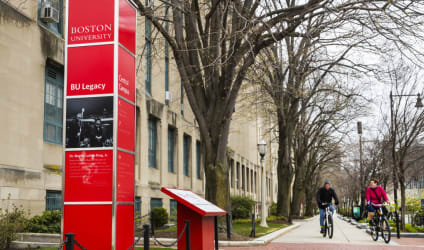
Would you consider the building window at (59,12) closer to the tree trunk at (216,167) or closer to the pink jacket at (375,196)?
the tree trunk at (216,167)

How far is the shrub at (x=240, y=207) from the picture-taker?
109 feet

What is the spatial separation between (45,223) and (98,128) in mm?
8081

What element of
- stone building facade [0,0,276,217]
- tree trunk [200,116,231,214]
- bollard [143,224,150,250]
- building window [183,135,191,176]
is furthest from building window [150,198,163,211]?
bollard [143,224,150,250]

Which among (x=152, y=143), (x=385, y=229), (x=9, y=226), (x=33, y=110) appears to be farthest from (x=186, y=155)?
(x=9, y=226)

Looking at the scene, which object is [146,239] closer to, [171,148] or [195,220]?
[195,220]

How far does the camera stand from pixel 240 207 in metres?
33.8

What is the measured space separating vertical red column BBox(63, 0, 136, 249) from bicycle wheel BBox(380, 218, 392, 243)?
10.4 meters

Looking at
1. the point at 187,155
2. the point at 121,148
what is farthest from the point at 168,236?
the point at 187,155

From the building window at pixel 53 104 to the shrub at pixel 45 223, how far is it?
3080 millimetres

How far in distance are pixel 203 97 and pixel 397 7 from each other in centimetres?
648

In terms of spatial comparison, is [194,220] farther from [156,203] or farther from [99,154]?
[156,203]

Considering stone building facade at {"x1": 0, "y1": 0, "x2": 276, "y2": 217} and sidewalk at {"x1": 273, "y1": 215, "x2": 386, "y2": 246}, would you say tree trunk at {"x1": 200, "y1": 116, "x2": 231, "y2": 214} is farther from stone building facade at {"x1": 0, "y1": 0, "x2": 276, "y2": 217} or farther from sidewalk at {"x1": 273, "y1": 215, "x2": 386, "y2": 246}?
stone building facade at {"x1": 0, "y1": 0, "x2": 276, "y2": 217}

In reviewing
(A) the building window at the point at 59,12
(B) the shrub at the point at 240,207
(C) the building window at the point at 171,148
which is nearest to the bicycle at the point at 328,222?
(A) the building window at the point at 59,12

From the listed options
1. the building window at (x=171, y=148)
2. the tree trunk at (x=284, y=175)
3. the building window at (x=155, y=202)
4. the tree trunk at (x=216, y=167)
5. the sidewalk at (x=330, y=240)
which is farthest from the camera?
the tree trunk at (x=284, y=175)
